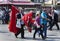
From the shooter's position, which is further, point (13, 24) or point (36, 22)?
point (13, 24)

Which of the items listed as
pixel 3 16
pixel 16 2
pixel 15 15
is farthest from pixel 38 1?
pixel 15 15

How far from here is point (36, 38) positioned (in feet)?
58.7

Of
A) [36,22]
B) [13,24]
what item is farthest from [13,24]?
[36,22]

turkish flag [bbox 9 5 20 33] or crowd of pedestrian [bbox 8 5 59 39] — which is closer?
crowd of pedestrian [bbox 8 5 59 39]

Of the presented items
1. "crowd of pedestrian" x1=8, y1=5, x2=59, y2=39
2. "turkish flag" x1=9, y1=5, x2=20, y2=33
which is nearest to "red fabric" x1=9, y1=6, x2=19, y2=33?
"turkish flag" x1=9, y1=5, x2=20, y2=33

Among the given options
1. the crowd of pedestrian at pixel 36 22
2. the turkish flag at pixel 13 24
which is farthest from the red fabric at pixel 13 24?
the crowd of pedestrian at pixel 36 22

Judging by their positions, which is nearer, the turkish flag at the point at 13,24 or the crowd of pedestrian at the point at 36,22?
the crowd of pedestrian at the point at 36,22

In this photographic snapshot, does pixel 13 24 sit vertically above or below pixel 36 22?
below

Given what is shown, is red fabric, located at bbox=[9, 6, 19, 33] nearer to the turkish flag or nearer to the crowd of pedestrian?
the turkish flag

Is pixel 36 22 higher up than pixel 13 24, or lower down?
higher up

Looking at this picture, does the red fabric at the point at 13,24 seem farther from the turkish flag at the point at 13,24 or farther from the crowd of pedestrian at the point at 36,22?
the crowd of pedestrian at the point at 36,22

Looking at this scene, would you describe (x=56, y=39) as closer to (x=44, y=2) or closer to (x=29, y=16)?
(x=29, y=16)

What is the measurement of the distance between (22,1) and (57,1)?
593 cm

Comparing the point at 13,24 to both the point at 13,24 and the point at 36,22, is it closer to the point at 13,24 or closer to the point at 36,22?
the point at 13,24
